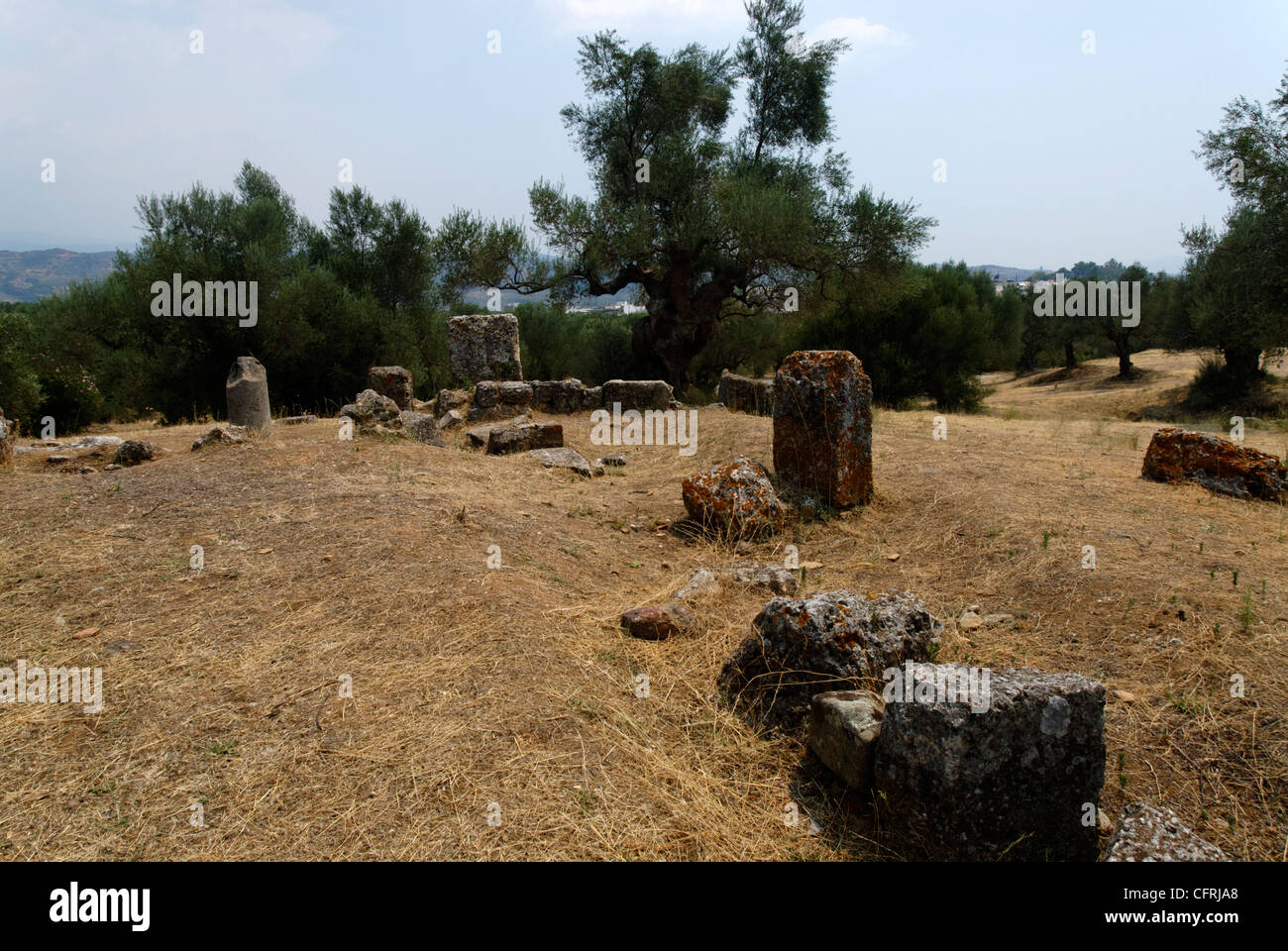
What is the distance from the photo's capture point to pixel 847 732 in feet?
10.5

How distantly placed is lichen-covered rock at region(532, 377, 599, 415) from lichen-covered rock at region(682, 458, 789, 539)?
24.8ft

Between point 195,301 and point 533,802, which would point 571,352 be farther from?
point 533,802

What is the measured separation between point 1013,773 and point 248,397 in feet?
33.6

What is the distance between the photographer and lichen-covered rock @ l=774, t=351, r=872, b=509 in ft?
22.3

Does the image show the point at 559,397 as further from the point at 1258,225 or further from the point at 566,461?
the point at 1258,225

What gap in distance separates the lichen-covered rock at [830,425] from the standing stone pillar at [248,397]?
23.9 ft

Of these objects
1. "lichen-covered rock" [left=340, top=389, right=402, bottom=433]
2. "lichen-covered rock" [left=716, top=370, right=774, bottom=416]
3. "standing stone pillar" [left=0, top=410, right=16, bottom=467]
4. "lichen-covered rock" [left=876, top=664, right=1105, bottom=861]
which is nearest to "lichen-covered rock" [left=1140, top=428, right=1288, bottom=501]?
"lichen-covered rock" [left=876, top=664, right=1105, bottom=861]

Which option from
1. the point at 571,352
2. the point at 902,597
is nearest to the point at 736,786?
the point at 902,597

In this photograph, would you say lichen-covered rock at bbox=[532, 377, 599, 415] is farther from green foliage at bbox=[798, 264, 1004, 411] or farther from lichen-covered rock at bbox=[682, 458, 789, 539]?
green foliage at bbox=[798, 264, 1004, 411]

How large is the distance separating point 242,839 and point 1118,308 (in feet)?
109

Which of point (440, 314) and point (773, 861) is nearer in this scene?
point (773, 861)

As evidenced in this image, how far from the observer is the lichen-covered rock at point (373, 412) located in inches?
398

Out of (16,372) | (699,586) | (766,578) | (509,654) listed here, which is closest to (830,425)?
(766,578)

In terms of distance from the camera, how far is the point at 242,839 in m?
2.79
